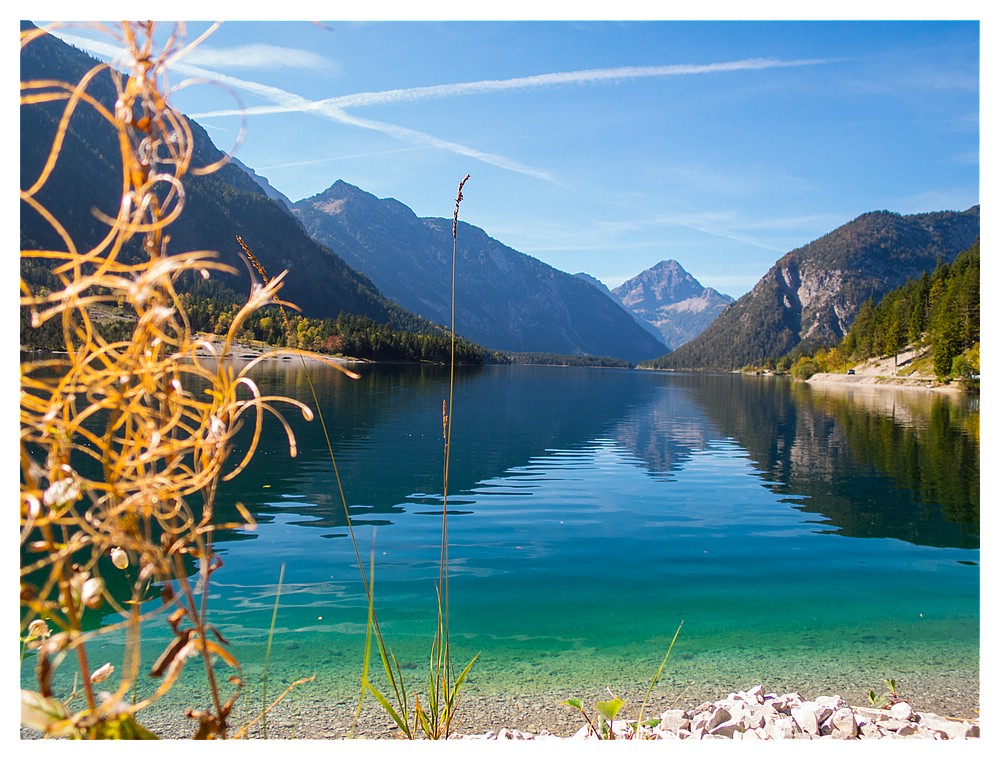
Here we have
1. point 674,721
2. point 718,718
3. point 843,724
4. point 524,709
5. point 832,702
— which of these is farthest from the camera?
point 524,709

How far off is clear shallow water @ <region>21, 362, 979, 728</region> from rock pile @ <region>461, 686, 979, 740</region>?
0.87 metres

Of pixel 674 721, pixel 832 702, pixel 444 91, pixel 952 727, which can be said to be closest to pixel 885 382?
pixel 832 702

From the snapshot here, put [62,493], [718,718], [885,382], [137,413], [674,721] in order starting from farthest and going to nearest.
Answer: [885,382] → [674,721] → [718,718] → [137,413] → [62,493]

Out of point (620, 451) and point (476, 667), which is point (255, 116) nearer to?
point (476, 667)

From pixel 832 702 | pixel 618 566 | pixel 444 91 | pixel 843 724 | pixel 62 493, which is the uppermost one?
pixel 444 91

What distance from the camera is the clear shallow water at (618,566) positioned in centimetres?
619

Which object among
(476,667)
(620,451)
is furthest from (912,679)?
(620,451)

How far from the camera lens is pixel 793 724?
438 cm

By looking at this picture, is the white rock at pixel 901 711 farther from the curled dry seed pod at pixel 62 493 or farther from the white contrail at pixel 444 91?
the curled dry seed pod at pixel 62 493

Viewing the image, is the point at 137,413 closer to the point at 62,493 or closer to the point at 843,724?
the point at 62,493

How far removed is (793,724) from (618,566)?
16.3 ft

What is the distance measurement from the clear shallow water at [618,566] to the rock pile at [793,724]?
0.87 metres

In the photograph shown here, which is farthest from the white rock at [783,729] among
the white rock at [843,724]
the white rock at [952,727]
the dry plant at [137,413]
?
the dry plant at [137,413]
